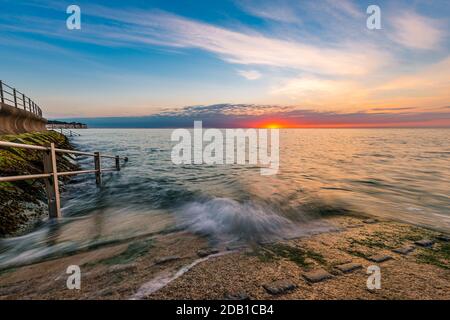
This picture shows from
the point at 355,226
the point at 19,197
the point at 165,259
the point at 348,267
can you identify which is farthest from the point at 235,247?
the point at 19,197

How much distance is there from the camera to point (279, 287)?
9.96 ft

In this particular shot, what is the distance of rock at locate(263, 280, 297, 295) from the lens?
296 centimetres

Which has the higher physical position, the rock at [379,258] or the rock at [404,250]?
the rock at [379,258]

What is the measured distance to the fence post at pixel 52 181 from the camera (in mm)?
5988

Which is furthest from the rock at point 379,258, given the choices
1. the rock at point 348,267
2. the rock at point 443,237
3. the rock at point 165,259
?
the rock at point 165,259

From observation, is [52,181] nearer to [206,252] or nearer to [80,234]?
[80,234]

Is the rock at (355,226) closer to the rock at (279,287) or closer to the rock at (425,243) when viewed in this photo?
the rock at (425,243)

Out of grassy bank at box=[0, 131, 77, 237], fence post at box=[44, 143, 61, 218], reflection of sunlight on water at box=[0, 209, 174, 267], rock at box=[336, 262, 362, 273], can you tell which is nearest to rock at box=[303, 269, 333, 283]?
rock at box=[336, 262, 362, 273]

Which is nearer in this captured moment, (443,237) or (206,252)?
(206,252)

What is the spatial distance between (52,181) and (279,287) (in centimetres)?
606

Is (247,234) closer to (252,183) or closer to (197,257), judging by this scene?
(197,257)

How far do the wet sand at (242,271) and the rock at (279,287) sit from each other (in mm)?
13
